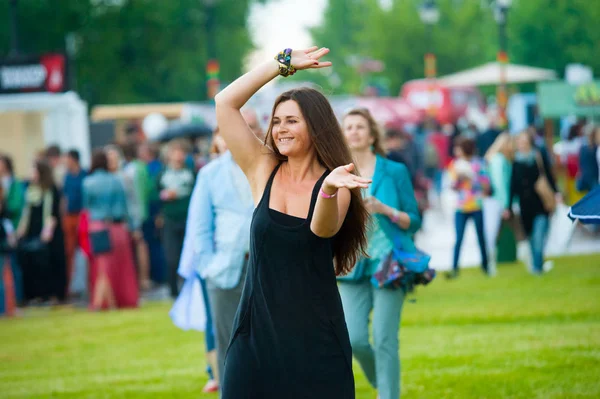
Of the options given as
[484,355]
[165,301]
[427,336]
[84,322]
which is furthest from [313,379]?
[165,301]

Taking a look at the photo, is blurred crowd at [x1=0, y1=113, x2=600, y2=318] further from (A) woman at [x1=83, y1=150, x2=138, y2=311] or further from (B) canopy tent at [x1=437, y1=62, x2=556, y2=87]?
Result: (B) canopy tent at [x1=437, y1=62, x2=556, y2=87]

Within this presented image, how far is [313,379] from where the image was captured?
4.72 m

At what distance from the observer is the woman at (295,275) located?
15.4 ft

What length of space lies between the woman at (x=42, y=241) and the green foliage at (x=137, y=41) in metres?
30.1

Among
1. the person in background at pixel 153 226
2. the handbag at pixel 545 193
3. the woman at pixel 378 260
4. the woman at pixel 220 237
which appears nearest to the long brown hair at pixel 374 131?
the woman at pixel 378 260

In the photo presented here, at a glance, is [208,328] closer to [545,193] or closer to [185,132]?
[545,193]

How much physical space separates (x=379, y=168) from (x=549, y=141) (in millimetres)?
23500

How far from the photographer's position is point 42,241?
16156mm

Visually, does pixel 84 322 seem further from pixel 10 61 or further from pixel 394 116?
pixel 394 116

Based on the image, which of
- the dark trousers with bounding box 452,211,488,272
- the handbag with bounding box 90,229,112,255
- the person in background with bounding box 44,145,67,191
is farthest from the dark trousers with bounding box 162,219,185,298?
the dark trousers with bounding box 452,211,488,272

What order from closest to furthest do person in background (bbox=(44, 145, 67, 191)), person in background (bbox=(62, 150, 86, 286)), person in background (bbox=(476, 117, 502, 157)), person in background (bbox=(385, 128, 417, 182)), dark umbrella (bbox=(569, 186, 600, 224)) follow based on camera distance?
dark umbrella (bbox=(569, 186, 600, 224))
person in background (bbox=(385, 128, 417, 182))
person in background (bbox=(62, 150, 86, 286))
person in background (bbox=(44, 145, 67, 191))
person in background (bbox=(476, 117, 502, 157))

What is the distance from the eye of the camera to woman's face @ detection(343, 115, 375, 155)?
7582 mm

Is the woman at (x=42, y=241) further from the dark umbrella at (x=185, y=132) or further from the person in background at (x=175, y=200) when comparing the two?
the dark umbrella at (x=185, y=132)

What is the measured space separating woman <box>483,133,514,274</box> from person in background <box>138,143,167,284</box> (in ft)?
16.6
